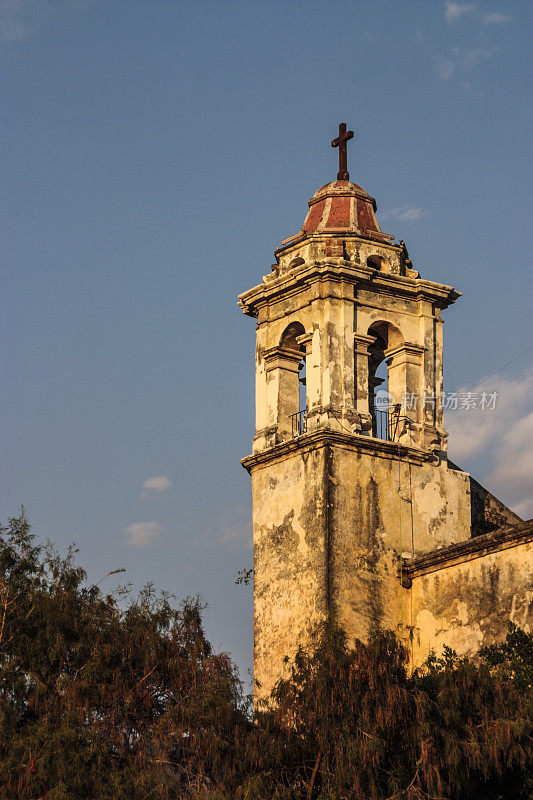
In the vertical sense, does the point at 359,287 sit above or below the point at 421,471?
above

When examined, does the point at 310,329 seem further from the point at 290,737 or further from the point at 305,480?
the point at 290,737

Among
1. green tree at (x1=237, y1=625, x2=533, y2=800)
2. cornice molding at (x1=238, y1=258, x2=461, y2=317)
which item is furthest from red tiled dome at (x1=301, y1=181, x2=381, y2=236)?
green tree at (x1=237, y1=625, x2=533, y2=800)

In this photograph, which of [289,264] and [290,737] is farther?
[289,264]

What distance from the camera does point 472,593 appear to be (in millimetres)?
23719

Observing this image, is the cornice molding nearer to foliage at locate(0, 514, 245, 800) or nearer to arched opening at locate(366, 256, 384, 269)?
arched opening at locate(366, 256, 384, 269)

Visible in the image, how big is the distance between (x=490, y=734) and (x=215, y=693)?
3588mm

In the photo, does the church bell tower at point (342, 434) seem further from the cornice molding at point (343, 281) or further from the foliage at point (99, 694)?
the foliage at point (99, 694)

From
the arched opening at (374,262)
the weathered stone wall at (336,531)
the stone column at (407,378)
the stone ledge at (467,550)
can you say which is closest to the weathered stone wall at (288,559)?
the weathered stone wall at (336,531)

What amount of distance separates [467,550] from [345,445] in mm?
2644

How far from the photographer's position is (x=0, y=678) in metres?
20.4

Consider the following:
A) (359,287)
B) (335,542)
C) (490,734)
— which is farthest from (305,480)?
(490,734)

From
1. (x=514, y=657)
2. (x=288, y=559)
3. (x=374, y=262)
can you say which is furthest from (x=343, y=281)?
(x=514, y=657)

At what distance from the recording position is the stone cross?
28.7m

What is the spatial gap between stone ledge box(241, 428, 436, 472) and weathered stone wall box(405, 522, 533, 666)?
189 centimetres
